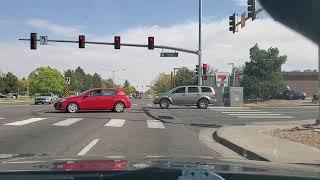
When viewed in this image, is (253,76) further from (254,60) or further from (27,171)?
(27,171)

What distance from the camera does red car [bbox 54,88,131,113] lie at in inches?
1267

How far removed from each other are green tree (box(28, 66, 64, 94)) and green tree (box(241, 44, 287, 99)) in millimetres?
78974

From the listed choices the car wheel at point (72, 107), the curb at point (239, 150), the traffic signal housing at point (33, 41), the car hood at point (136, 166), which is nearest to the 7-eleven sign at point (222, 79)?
the traffic signal housing at point (33, 41)

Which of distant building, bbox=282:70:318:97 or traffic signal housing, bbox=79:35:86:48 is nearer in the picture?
traffic signal housing, bbox=79:35:86:48

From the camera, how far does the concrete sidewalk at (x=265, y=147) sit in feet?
41.0

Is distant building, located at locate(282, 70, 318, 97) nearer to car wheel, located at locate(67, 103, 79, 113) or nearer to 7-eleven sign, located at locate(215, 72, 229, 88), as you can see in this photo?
7-eleven sign, located at locate(215, 72, 229, 88)

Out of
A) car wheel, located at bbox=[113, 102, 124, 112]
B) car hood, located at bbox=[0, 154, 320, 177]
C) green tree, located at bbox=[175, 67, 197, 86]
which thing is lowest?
car wheel, located at bbox=[113, 102, 124, 112]

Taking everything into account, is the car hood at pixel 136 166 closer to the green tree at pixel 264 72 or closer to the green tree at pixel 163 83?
the green tree at pixel 264 72

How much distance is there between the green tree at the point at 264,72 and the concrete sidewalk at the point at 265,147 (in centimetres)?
4057

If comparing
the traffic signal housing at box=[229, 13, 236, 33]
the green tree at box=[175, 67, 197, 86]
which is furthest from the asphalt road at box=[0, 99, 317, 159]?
the green tree at box=[175, 67, 197, 86]

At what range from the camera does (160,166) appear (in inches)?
149

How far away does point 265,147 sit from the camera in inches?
579

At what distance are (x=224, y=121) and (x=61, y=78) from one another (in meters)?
119

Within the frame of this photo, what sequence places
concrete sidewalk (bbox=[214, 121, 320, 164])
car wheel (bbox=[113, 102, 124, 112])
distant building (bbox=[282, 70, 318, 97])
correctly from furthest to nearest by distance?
1. distant building (bbox=[282, 70, 318, 97])
2. car wheel (bbox=[113, 102, 124, 112])
3. concrete sidewalk (bbox=[214, 121, 320, 164])
